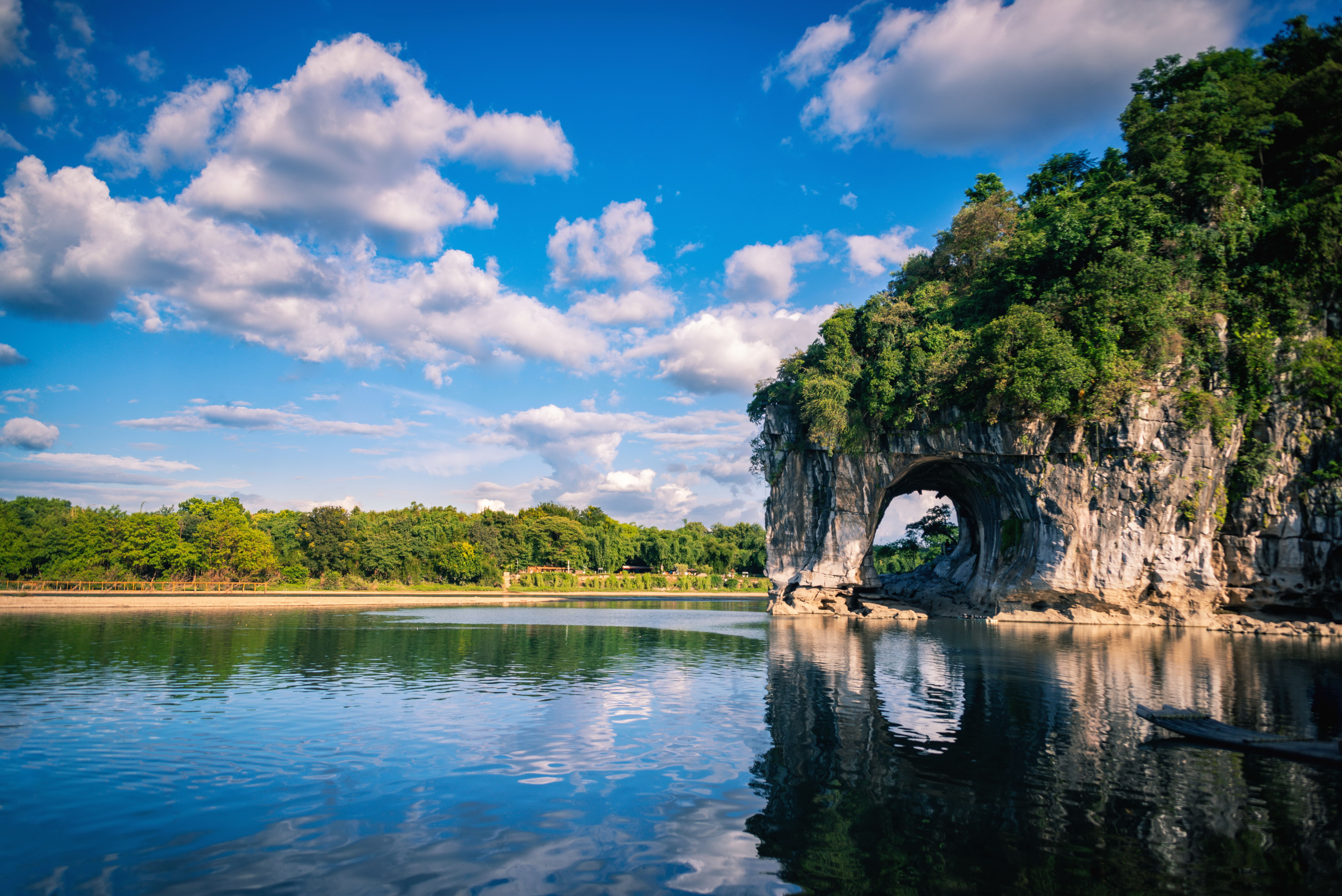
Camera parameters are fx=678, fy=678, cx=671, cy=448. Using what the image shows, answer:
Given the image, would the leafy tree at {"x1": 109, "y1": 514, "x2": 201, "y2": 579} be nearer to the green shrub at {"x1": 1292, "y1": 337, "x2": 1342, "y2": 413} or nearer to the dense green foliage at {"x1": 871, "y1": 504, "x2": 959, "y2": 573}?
the dense green foliage at {"x1": 871, "y1": 504, "x2": 959, "y2": 573}

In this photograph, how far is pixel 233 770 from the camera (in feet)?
34.6

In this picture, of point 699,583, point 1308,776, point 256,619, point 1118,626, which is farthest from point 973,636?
point 699,583

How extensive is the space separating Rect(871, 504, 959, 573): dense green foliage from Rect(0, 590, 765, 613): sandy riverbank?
22.9 m

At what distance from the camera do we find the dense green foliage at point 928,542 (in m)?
59.3

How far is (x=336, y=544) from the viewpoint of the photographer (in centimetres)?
7656

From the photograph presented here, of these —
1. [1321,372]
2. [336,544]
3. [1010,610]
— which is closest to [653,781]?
[1010,610]

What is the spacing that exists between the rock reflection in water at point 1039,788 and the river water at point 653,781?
0.05 m

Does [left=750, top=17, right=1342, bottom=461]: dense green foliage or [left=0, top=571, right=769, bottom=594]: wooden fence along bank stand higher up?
[left=750, top=17, right=1342, bottom=461]: dense green foliage

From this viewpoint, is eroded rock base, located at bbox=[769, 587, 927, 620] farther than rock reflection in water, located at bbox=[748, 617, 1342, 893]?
Yes

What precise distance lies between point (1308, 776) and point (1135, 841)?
4.89 m

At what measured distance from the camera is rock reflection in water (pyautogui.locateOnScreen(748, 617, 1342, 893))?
7.20 m

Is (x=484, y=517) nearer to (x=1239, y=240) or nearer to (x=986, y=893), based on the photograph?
(x=1239, y=240)

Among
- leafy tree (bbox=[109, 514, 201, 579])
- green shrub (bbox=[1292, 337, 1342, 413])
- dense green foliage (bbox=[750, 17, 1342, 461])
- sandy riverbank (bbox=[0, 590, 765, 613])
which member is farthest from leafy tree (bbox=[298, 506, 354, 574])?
green shrub (bbox=[1292, 337, 1342, 413])

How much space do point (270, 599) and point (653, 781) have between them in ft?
195
